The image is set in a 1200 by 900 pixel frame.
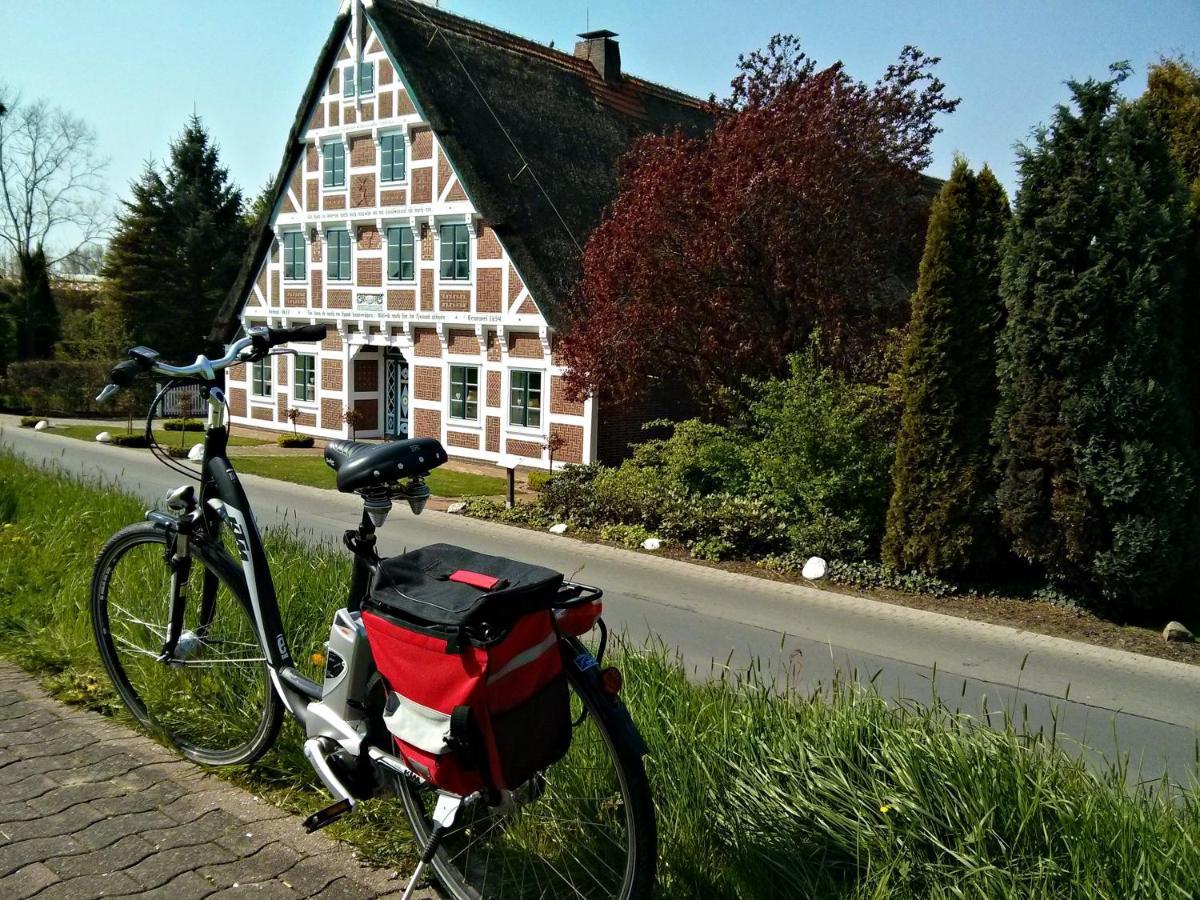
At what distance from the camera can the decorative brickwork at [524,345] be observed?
19.2 meters

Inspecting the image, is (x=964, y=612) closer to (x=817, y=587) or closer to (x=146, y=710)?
(x=817, y=587)

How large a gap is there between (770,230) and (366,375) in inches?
521

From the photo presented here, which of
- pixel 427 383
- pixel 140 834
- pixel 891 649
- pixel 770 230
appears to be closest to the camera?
pixel 140 834

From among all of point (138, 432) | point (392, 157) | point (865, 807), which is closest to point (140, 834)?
point (865, 807)

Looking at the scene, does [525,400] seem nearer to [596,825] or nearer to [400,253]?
[400,253]

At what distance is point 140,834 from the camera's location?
335 centimetres

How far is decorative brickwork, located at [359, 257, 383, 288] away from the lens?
874 inches

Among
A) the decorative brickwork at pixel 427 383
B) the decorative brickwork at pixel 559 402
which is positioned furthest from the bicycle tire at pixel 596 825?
the decorative brickwork at pixel 427 383

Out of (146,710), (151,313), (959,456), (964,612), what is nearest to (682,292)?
(959,456)

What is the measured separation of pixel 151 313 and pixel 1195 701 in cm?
3725

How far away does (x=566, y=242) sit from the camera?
19531 millimetres

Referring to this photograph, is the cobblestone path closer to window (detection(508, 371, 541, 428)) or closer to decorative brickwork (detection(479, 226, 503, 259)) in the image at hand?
window (detection(508, 371, 541, 428))

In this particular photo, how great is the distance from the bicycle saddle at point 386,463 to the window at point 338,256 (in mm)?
20812

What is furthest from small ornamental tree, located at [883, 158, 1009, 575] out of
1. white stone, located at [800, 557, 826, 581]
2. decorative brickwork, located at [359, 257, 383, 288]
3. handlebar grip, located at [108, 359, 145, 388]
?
decorative brickwork, located at [359, 257, 383, 288]
